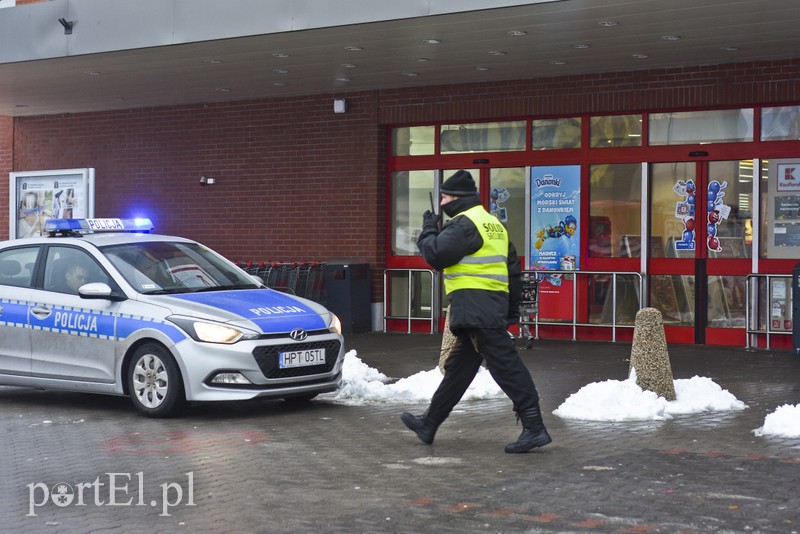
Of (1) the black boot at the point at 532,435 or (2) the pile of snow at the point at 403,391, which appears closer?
(1) the black boot at the point at 532,435

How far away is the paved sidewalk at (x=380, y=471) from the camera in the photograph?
618 cm

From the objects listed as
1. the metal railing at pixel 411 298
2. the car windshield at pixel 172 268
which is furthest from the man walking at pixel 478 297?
the metal railing at pixel 411 298

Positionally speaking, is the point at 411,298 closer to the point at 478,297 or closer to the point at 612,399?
the point at 612,399

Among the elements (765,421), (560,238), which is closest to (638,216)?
(560,238)

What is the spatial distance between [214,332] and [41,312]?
6.50 ft

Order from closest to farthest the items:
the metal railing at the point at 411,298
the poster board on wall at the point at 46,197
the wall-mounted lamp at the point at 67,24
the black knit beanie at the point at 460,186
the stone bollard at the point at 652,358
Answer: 1. the black knit beanie at the point at 460,186
2. the stone bollard at the point at 652,358
3. the wall-mounted lamp at the point at 67,24
4. the metal railing at the point at 411,298
5. the poster board on wall at the point at 46,197

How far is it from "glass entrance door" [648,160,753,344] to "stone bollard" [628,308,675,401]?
6.39m

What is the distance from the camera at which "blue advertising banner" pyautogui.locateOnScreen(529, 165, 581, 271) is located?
56.6ft

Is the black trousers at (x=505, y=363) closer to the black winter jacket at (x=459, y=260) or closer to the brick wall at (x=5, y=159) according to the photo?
the black winter jacket at (x=459, y=260)

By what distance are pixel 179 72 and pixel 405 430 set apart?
9786mm

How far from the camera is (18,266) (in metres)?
11.1

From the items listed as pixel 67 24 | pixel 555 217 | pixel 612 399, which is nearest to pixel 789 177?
pixel 555 217

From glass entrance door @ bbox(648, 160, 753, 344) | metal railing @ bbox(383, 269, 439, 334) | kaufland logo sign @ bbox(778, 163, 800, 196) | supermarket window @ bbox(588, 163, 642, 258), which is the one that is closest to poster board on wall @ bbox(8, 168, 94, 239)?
metal railing @ bbox(383, 269, 439, 334)

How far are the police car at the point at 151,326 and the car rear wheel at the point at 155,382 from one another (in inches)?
0.4
